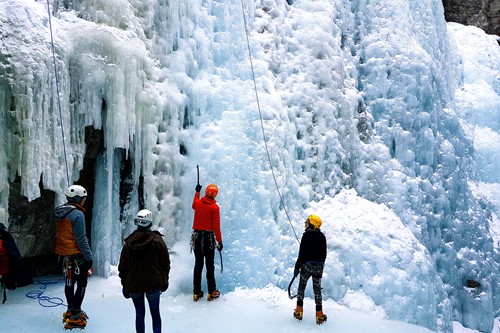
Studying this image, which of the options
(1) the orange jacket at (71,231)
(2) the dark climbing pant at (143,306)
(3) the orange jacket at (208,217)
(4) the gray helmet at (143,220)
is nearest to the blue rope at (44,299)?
(1) the orange jacket at (71,231)

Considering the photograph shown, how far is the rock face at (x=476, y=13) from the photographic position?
60.2ft

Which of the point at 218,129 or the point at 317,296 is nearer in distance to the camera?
the point at 317,296

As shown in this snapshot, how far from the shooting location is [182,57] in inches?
305

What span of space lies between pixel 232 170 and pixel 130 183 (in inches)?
61.2

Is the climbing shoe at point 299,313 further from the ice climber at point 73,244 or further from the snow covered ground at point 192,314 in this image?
the ice climber at point 73,244

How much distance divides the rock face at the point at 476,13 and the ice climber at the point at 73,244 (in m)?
18.1

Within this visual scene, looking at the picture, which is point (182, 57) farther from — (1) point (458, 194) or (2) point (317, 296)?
(1) point (458, 194)

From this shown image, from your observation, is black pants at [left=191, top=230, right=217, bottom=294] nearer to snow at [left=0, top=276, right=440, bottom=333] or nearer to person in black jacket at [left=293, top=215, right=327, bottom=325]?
snow at [left=0, top=276, right=440, bottom=333]

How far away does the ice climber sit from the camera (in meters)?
4.89

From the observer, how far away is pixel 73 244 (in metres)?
4.95

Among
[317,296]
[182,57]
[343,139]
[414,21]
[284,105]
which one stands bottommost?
[317,296]

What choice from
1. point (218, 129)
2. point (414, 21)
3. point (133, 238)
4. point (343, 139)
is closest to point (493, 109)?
point (414, 21)

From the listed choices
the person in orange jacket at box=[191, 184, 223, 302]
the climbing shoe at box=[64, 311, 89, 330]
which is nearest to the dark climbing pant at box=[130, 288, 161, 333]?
the climbing shoe at box=[64, 311, 89, 330]

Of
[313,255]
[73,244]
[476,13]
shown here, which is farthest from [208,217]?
[476,13]
